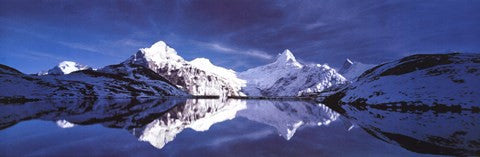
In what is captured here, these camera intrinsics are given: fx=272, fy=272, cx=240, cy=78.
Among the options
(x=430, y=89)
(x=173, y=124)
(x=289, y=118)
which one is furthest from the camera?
(x=430, y=89)

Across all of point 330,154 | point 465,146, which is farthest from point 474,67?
point 330,154

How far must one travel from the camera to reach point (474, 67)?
99.7m

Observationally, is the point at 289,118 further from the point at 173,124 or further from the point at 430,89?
the point at 430,89

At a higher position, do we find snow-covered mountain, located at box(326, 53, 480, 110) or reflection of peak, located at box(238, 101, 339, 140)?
snow-covered mountain, located at box(326, 53, 480, 110)

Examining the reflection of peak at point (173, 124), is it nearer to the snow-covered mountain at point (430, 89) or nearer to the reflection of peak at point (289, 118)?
the reflection of peak at point (289, 118)

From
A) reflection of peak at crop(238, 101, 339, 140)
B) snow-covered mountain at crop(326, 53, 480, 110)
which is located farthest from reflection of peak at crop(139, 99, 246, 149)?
snow-covered mountain at crop(326, 53, 480, 110)

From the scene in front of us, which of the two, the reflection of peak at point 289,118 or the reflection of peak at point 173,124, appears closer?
the reflection of peak at point 173,124

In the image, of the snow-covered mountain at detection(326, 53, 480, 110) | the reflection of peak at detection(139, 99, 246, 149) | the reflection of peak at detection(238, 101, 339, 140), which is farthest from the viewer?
the snow-covered mountain at detection(326, 53, 480, 110)

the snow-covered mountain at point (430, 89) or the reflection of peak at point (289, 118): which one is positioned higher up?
the snow-covered mountain at point (430, 89)

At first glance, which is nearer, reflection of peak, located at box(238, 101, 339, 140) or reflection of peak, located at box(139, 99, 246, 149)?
reflection of peak, located at box(139, 99, 246, 149)

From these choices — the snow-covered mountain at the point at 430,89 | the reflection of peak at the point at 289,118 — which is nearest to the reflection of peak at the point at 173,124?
the reflection of peak at the point at 289,118

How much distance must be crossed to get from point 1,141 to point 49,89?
19585cm

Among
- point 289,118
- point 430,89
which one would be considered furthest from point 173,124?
point 430,89

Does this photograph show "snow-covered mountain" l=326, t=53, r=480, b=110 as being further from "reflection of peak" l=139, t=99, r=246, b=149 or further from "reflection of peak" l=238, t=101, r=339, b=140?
"reflection of peak" l=139, t=99, r=246, b=149
